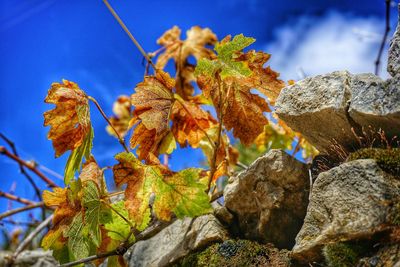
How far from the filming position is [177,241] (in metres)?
1.50

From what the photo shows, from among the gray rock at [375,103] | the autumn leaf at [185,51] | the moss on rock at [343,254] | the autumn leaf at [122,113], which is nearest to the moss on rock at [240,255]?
the moss on rock at [343,254]

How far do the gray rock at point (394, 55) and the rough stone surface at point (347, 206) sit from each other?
0.86ft

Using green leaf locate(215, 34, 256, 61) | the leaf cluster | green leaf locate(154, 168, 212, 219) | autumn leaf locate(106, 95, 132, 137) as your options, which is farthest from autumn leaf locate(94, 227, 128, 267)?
autumn leaf locate(106, 95, 132, 137)

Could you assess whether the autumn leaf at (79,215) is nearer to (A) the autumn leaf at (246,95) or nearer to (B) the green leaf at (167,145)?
(B) the green leaf at (167,145)

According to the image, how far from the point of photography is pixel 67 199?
1.27 metres

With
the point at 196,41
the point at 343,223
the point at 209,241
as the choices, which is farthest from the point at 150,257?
the point at 196,41

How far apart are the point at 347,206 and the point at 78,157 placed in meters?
0.89

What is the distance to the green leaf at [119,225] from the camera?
1.25 meters

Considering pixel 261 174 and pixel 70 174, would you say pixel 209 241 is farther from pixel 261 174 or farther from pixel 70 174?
pixel 70 174

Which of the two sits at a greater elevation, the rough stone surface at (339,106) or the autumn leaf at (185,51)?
the autumn leaf at (185,51)

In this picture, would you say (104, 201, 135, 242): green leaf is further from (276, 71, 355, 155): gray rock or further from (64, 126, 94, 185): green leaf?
(276, 71, 355, 155): gray rock

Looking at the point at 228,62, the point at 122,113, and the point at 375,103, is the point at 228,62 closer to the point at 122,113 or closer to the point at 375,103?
the point at 375,103

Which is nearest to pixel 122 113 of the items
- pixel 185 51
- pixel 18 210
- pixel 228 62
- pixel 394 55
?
pixel 185 51

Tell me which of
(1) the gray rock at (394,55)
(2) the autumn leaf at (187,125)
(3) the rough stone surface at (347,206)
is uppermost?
(2) the autumn leaf at (187,125)
